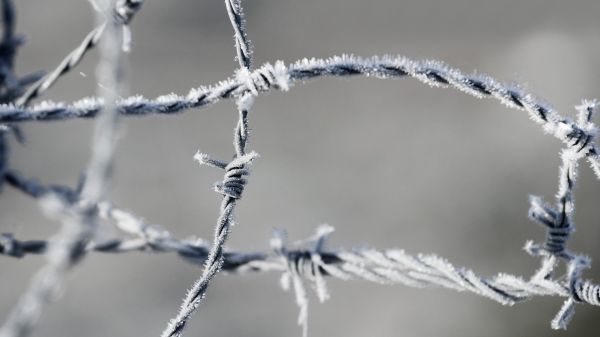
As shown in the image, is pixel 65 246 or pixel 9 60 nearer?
pixel 65 246

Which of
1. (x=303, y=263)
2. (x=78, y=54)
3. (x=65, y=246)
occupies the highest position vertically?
(x=78, y=54)

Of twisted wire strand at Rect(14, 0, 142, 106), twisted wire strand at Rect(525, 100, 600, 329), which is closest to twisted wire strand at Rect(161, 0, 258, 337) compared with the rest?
twisted wire strand at Rect(14, 0, 142, 106)

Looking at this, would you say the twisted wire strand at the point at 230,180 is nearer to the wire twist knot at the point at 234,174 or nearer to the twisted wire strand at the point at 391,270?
the wire twist knot at the point at 234,174

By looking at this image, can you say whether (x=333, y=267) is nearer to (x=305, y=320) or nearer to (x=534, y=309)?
(x=305, y=320)

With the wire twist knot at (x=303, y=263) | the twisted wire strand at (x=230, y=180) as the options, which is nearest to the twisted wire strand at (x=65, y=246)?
the twisted wire strand at (x=230, y=180)

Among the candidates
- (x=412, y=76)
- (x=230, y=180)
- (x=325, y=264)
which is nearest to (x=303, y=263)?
(x=325, y=264)

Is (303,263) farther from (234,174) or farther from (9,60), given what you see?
(9,60)
